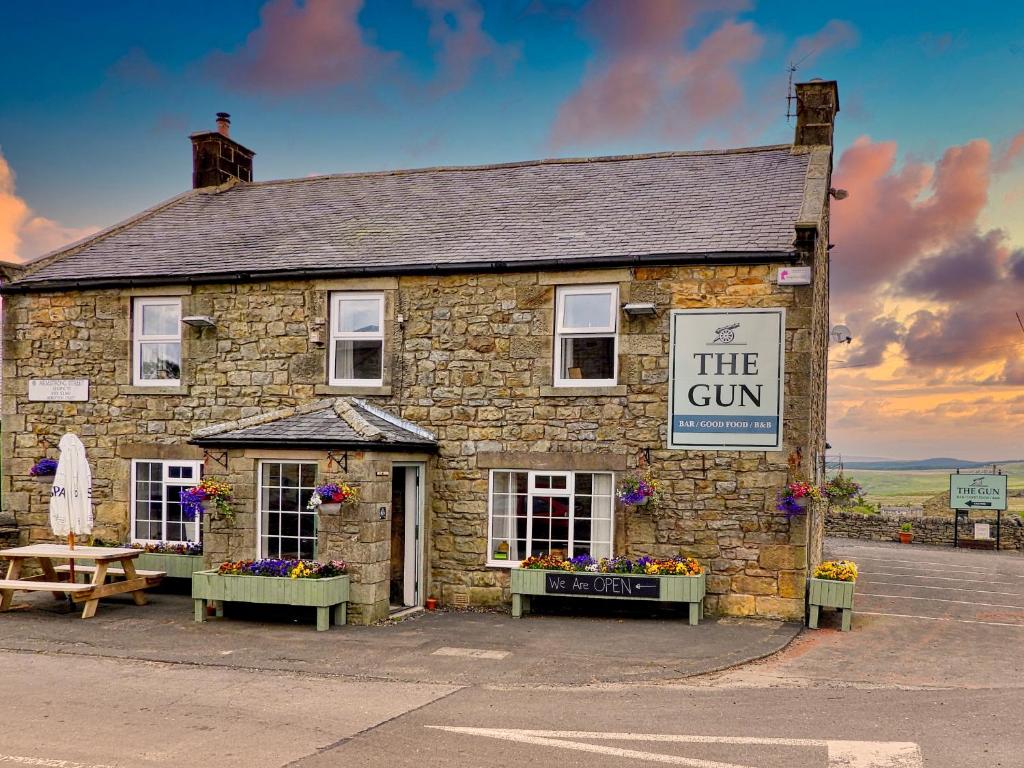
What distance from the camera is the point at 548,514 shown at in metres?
13.8

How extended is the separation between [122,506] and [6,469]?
2606mm

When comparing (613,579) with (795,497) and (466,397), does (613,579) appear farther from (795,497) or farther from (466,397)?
(466,397)

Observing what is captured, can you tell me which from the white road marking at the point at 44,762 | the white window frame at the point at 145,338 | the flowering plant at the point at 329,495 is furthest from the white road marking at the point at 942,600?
the white road marking at the point at 44,762

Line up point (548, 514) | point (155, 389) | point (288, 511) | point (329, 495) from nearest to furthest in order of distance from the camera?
point (329, 495) → point (288, 511) → point (548, 514) → point (155, 389)

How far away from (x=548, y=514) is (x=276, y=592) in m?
3.97

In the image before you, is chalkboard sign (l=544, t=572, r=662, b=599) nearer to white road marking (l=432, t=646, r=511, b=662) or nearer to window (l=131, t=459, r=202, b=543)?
white road marking (l=432, t=646, r=511, b=662)

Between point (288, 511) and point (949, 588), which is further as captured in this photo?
point (949, 588)

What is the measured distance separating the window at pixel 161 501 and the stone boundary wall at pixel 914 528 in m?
21.3

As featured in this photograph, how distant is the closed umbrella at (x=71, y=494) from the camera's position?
12617 mm

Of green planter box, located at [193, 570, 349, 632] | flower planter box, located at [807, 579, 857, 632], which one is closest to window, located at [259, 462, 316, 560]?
green planter box, located at [193, 570, 349, 632]

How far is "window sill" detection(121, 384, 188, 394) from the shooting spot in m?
15.4

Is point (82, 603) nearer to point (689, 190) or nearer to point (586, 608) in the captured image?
point (586, 608)

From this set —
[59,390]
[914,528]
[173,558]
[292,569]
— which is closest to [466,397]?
[292,569]

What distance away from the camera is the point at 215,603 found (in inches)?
506
